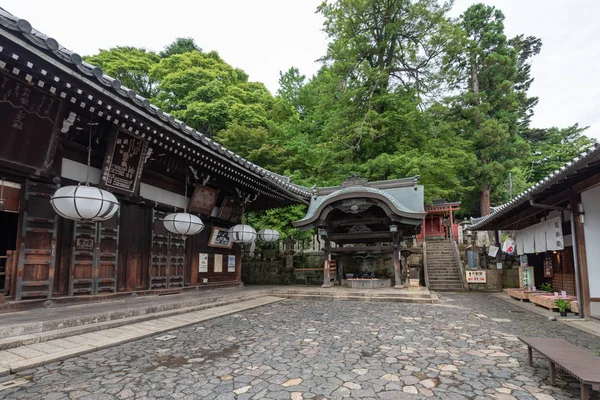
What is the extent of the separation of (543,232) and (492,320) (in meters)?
4.72

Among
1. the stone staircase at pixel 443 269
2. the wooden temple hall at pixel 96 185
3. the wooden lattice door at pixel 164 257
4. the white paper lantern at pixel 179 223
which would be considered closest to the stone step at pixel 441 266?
the stone staircase at pixel 443 269

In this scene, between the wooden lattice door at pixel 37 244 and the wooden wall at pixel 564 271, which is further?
the wooden wall at pixel 564 271

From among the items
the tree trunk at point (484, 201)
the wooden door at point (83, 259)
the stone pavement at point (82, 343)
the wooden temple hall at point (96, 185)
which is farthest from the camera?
the tree trunk at point (484, 201)

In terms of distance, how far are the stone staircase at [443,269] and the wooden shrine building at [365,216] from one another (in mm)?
4000

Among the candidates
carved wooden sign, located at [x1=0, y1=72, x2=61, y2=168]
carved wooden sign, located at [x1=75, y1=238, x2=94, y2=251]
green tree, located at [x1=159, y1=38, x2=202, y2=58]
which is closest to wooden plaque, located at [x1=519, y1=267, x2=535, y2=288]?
carved wooden sign, located at [x1=75, y1=238, x2=94, y2=251]

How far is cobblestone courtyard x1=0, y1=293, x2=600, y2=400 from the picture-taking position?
345cm

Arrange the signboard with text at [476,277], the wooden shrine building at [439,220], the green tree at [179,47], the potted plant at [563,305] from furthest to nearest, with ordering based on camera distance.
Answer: the green tree at [179,47] → the wooden shrine building at [439,220] → the signboard with text at [476,277] → the potted plant at [563,305]

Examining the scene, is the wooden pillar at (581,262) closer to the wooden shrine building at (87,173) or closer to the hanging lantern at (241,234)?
the wooden shrine building at (87,173)

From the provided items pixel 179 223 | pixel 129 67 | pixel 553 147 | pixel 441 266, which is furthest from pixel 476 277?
pixel 129 67

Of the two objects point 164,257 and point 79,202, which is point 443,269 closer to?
point 164,257

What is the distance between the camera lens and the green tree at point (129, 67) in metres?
25.5

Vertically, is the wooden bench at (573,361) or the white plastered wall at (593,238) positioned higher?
the white plastered wall at (593,238)

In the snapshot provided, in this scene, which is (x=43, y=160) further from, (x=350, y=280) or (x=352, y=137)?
(x=352, y=137)

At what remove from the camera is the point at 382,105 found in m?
A: 19.1
